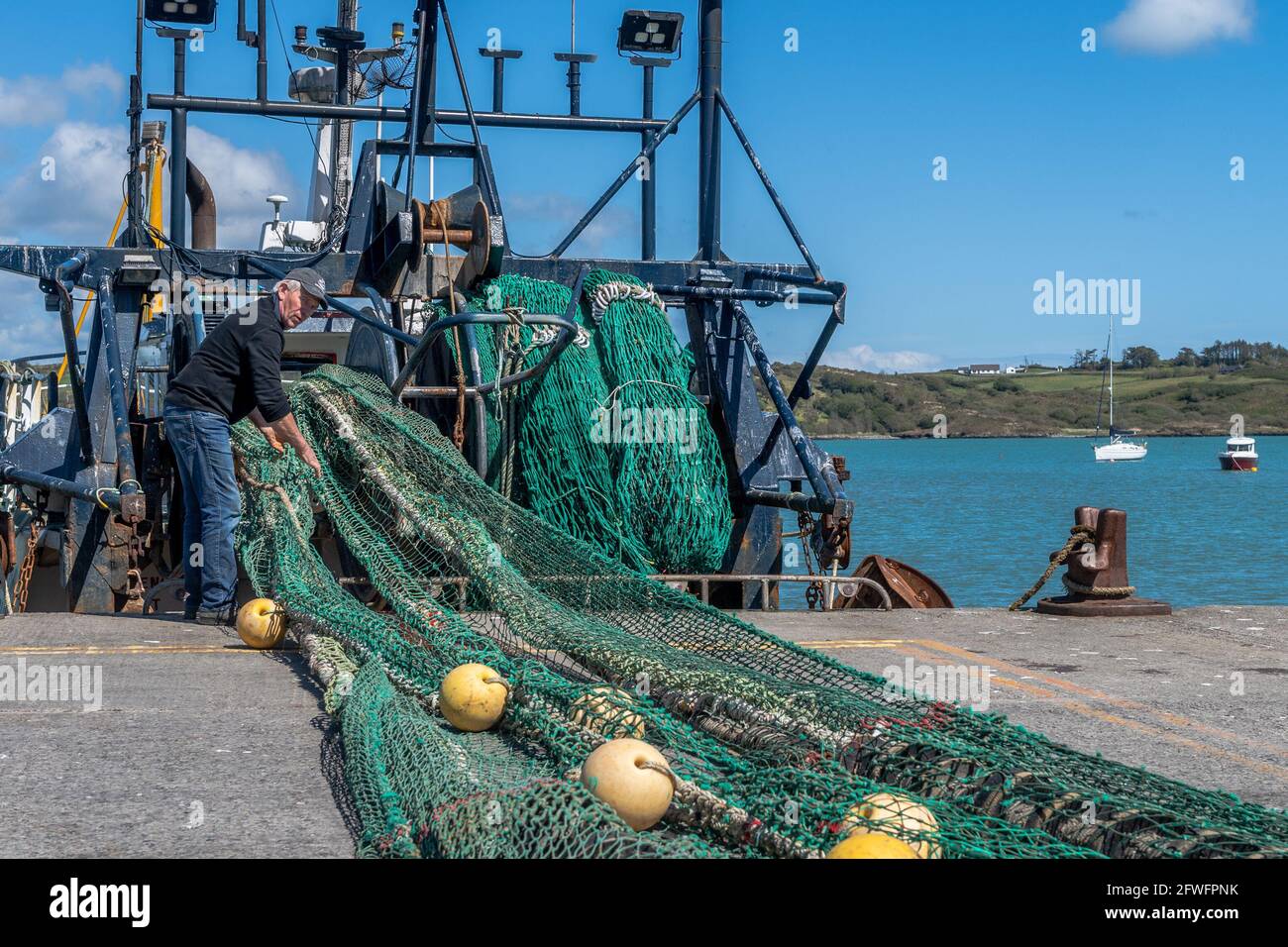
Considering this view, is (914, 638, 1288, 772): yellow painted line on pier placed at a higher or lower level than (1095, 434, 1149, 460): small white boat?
higher

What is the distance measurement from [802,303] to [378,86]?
883 cm

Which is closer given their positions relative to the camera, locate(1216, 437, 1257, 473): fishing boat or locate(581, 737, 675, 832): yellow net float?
locate(581, 737, 675, 832): yellow net float

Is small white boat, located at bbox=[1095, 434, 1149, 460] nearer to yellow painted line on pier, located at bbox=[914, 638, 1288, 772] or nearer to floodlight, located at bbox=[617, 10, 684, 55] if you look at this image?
floodlight, located at bbox=[617, 10, 684, 55]

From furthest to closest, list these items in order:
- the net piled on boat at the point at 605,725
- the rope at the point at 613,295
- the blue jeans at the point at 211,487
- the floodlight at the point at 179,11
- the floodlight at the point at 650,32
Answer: the floodlight at the point at 650,32 < the floodlight at the point at 179,11 < the rope at the point at 613,295 < the blue jeans at the point at 211,487 < the net piled on boat at the point at 605,725

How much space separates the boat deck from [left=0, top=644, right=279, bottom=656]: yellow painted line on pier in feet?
0.07

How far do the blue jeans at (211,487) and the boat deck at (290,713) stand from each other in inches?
12.3

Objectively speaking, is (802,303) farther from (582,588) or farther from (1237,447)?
(1237,447)

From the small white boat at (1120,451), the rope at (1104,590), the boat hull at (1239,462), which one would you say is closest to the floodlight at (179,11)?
the rope at (1104,590)

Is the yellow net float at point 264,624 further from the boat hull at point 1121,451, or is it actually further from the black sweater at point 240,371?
the boat hull at point 1121,451

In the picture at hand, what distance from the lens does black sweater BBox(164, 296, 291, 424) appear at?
314 inches

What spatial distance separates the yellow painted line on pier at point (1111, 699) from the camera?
5750 millimetres

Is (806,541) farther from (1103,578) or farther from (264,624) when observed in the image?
(264,624)

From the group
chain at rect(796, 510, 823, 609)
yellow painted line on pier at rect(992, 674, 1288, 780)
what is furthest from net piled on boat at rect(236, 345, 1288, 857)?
chain at rect(796, 510, 823, 609)

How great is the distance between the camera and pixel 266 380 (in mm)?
7953
